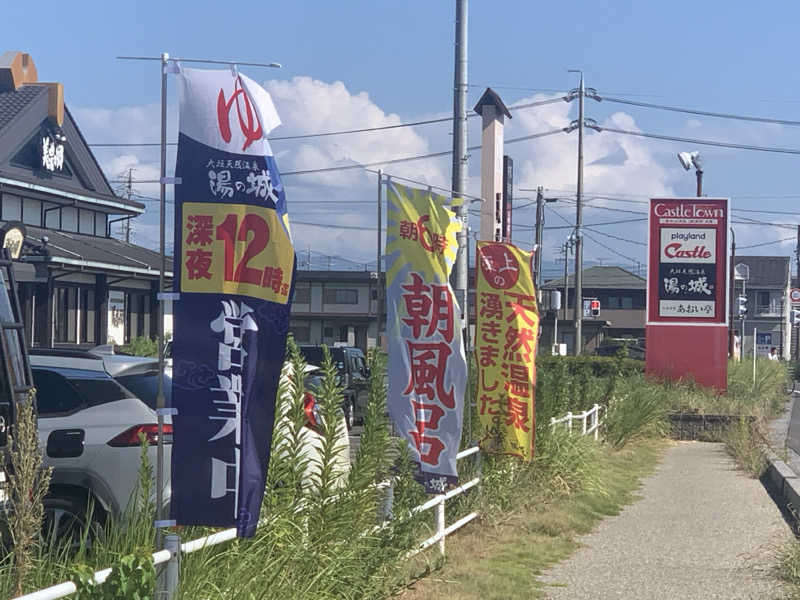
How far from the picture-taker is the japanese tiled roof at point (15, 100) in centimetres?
2755

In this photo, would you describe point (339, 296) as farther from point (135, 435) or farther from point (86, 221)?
point (135, 435)

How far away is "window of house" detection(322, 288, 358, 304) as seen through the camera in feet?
217

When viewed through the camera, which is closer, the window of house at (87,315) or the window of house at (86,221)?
the window of house at (87,315)

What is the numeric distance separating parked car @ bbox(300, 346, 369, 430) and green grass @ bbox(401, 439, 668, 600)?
6599 mm

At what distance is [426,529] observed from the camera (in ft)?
26.7

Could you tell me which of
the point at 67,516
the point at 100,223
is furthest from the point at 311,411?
the point at 100,223

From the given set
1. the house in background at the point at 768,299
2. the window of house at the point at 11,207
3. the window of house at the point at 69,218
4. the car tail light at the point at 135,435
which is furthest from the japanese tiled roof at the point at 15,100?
the house in background at the point at 768,299

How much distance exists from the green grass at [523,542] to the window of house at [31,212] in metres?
18.9

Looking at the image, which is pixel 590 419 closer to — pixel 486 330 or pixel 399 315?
pixel 486 330

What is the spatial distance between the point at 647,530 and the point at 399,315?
4.02 m

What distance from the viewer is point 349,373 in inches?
838

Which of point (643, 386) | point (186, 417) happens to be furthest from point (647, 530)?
point (643, 386)

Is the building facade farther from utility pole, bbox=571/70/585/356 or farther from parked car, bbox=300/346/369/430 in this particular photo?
utility pole, bbox=571/70/585/356

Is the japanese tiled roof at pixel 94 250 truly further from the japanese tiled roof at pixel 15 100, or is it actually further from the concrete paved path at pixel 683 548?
the concrete paved path at pixel 683 548
